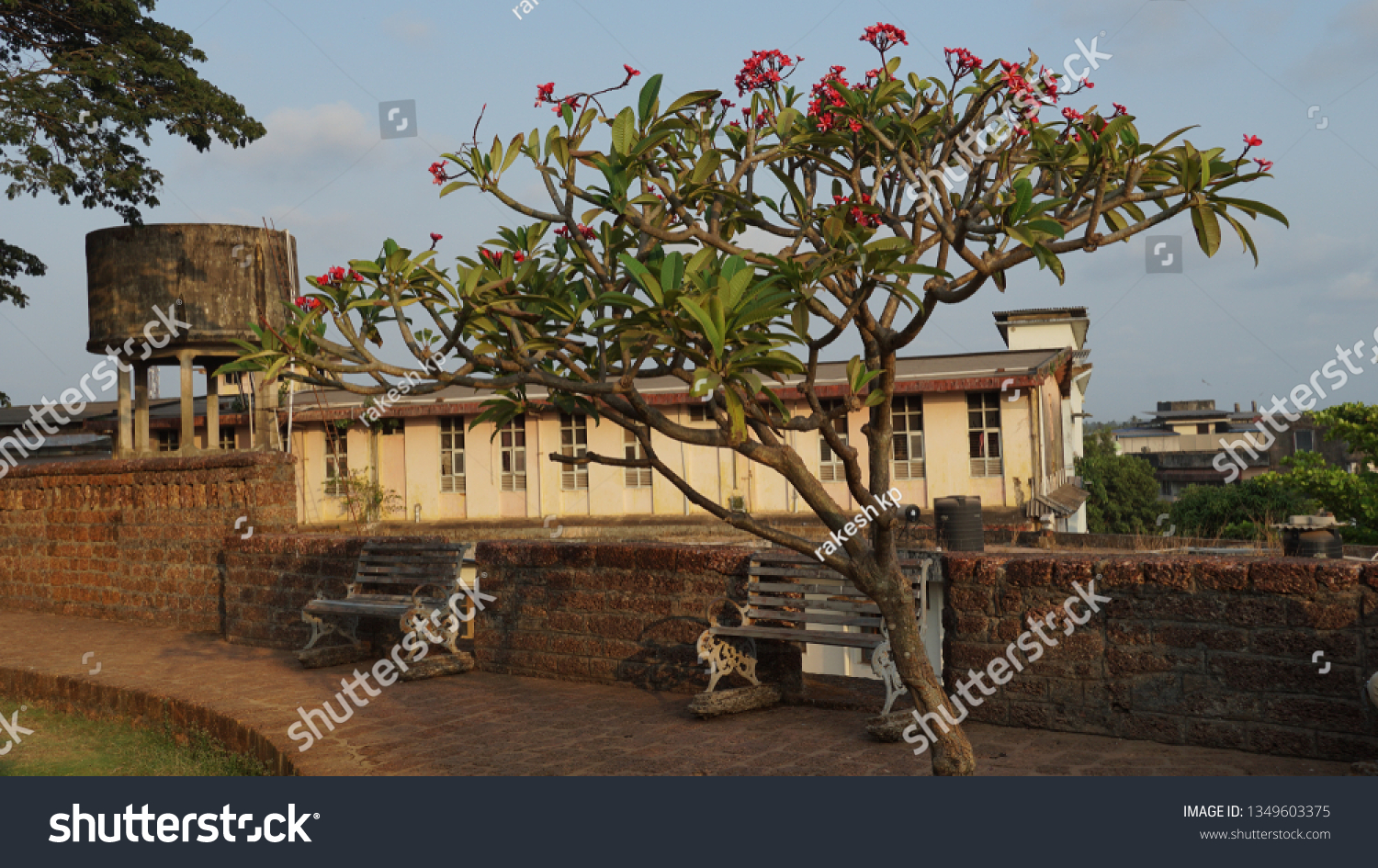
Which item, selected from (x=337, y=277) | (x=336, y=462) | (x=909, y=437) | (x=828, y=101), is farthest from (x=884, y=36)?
(x=336, y=462)

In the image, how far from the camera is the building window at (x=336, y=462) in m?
23.2

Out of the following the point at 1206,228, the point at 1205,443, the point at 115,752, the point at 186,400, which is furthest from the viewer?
the point at 1205,443

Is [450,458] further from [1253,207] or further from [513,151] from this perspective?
[1253,207]

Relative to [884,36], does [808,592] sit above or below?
below

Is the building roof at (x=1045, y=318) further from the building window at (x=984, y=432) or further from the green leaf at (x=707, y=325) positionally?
the green leaf at (x=707, y=325)

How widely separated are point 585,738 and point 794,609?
1.29 m

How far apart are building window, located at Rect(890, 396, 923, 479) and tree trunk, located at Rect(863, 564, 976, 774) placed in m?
15.9

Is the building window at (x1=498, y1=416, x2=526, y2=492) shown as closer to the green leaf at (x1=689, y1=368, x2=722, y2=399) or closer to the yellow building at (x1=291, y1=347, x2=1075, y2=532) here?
the yellow building at (x1=291, y1=347, x2=1075, y2=532)

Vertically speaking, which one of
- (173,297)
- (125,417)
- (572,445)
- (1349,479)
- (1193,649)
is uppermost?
(173,297)

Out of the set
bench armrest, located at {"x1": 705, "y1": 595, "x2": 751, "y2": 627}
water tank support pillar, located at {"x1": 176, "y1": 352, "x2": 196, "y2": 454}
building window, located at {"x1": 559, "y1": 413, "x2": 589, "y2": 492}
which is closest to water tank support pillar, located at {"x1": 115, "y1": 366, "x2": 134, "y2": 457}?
water tank support pillar, located at {"x1": 176, "y1": 352, "x2": 196, "y2": 454}

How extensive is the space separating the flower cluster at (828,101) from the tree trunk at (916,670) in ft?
4.64

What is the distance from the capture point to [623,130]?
3.28m

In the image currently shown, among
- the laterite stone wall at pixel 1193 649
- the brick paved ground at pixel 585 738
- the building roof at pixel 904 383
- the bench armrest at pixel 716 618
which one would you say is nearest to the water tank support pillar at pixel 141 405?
the building roof at pixel 904 383

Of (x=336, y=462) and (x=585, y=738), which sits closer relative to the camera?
(x=585, y=738)
